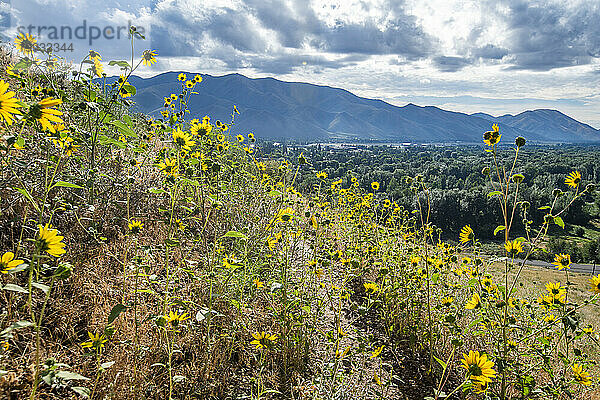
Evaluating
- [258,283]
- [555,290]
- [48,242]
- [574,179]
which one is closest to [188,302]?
[258,283]

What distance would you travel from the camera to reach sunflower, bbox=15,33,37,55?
8.28 ft

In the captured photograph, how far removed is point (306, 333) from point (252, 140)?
2.32m

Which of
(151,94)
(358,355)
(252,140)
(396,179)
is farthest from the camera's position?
(151,94)

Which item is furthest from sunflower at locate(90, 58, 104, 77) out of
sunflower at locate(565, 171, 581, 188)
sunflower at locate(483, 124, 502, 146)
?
sunflower at locate(565, 171, 581, 188)

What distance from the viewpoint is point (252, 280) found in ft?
8.80

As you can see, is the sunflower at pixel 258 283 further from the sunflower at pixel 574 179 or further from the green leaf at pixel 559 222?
the sunflower at pixel 574 179

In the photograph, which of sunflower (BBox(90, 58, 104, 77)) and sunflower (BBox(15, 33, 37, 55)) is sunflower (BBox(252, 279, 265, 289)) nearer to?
sunflower (BBox(90, 58, 104, 77))

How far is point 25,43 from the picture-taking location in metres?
2.56

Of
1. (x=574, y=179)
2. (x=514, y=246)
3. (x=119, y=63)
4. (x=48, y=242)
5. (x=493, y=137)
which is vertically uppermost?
(x=119, y=63)

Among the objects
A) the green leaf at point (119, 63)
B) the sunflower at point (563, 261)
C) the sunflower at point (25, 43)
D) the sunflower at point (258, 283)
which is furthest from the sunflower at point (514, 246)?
the sunflower at point (25, 43)

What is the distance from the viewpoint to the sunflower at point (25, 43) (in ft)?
8.28

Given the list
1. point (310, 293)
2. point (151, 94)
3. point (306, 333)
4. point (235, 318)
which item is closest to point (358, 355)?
point (306, 333)

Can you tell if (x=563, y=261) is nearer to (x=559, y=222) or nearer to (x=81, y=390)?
(x=559, y=222)

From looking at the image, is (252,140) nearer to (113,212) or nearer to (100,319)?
(113,212)
